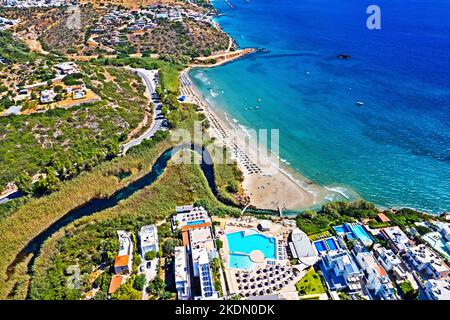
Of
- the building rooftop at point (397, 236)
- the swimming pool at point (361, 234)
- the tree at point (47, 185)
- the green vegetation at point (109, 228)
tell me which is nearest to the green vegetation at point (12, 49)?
the tree at point (47, 185)

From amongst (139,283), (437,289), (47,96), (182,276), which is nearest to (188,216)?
(182,276)

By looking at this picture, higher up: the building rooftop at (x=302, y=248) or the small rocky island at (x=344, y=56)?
the small rocky island at (x=344, y=56)

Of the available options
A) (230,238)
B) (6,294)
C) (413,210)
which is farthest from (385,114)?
(6,294)

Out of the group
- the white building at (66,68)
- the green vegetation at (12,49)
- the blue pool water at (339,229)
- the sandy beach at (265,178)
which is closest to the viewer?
the blue pool water at (339,229)

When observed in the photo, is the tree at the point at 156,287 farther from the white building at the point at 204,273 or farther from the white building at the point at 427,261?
the white building at the point at 427,261

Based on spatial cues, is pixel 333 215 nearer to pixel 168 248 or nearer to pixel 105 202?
pixel 168 248

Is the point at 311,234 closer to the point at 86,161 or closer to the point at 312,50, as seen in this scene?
the point at 86,161
